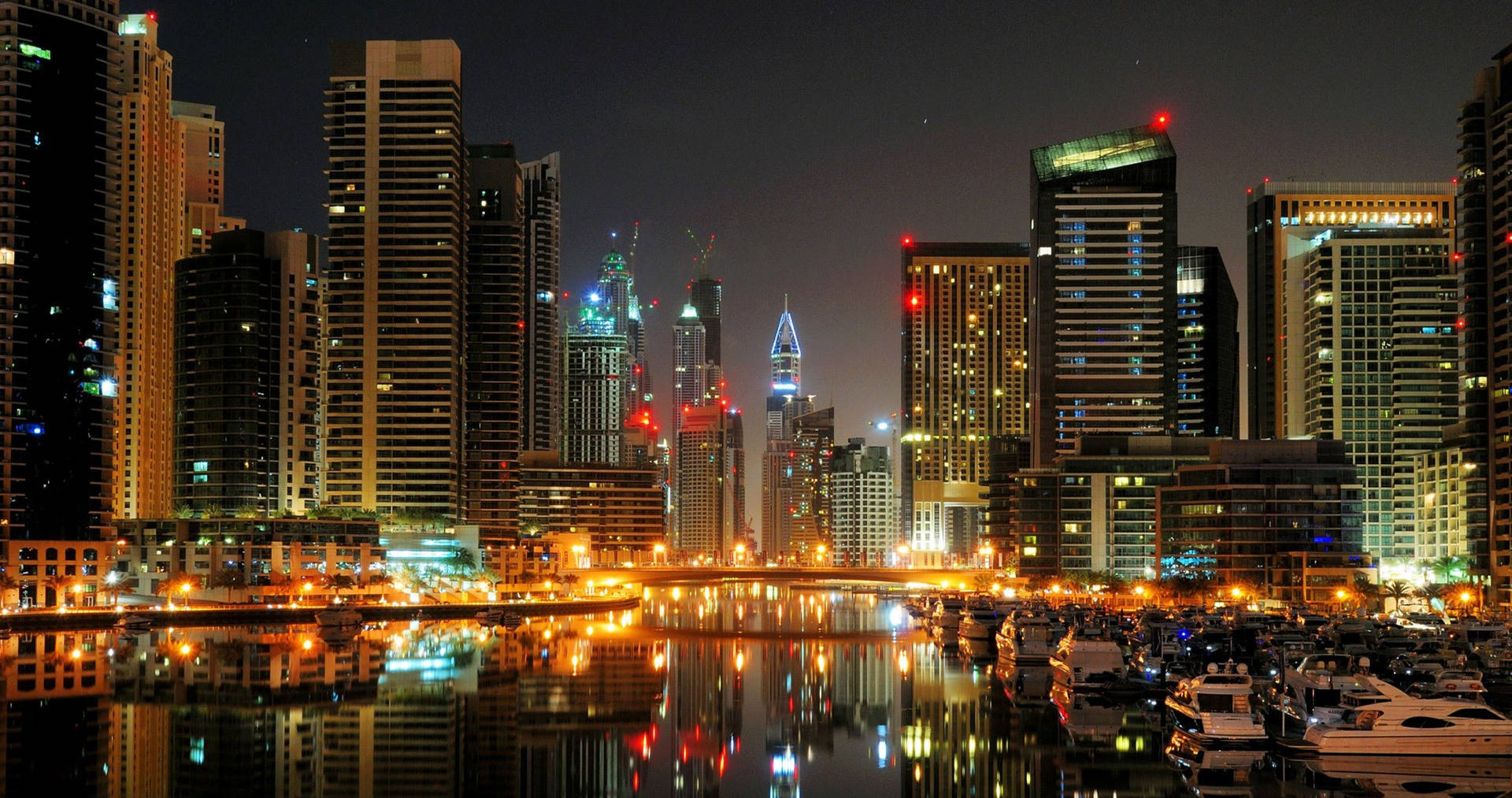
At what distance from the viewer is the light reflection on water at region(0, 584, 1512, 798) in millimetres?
66625

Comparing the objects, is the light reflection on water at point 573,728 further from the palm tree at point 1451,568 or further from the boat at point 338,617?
the palm tree at point 1451,568

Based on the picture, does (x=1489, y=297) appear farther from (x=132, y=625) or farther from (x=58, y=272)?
(x=58, y=272)

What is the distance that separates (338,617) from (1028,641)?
215ft

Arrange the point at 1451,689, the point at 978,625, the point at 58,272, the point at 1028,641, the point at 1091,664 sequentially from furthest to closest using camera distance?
the point at 58,272 < the point at 978,625 < the point at 1028,641 < the point at 1091,664 < the point at 1451,689

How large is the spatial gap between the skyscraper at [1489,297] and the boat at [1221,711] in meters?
93.0

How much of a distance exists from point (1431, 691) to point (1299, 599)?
98.5 metres

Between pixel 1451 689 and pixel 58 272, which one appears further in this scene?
pixel 58 272

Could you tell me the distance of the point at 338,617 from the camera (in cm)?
14512

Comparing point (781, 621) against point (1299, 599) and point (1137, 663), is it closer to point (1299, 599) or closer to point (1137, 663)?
point (1299, 599)

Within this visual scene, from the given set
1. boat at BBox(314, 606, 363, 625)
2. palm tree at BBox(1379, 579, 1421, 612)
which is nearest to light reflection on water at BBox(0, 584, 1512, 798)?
boat at BBox(314, 606, 363, 625)

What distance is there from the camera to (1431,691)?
264 feet

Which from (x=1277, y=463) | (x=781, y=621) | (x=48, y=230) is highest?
(x=48, y=230)

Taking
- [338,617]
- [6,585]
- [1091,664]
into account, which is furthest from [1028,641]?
[6,585]

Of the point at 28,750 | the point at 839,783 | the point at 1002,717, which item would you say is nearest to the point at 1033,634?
the point at 1002,717
